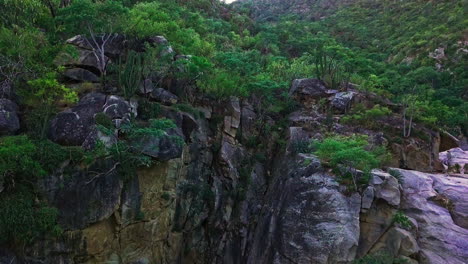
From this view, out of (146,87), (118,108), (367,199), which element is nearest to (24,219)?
(118,108)

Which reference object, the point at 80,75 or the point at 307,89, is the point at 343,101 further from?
the point at 80,75

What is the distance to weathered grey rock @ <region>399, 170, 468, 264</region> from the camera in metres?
13.6

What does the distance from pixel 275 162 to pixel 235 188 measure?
3.18 m

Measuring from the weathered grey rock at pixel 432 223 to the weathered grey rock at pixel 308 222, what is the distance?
2.81 meters

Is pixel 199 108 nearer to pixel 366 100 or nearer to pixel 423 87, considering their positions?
pixel 366 100

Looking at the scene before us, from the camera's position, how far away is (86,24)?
57.4 ft

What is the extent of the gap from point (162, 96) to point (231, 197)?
22.0 feet

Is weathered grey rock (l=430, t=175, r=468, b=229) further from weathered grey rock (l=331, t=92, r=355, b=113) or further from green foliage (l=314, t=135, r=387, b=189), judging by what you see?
weathered grey rock (l=331, t=92, r=355, b=113)

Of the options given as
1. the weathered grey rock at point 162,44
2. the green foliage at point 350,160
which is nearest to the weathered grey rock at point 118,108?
the weathered grey rock at point 162,44

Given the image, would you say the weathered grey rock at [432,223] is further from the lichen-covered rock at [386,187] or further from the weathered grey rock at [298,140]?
the weathered grey rock at [298,140]

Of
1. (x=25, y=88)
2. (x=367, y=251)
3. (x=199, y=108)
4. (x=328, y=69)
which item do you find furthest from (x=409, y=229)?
(x=25, y=88)

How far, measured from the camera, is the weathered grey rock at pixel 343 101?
22141mm

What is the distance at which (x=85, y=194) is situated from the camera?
12.8 meters

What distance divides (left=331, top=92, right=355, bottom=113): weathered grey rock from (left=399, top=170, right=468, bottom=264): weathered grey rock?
6438 millimetres
